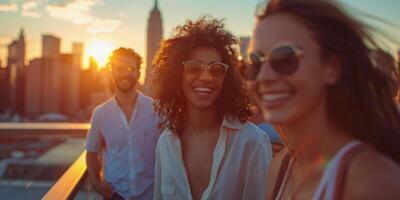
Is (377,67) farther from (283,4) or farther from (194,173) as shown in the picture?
(194,173)

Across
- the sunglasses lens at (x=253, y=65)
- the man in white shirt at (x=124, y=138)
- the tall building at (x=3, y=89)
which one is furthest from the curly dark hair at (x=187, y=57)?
the tall building at (x=3, y=89)

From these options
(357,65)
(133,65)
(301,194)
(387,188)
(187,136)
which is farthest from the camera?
(133,65)

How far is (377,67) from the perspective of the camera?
1132mm

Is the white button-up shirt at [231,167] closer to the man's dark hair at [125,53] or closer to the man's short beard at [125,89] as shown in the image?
the man's short beard at [125,89]

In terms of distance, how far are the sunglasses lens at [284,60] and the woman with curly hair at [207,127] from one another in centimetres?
125

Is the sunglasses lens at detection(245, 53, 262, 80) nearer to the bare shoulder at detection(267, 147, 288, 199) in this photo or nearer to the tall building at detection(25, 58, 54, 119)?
the bare shoulder at detection(267, 147, 288, 199)

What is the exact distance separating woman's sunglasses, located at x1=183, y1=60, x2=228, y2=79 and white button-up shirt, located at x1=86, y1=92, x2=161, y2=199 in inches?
47.8

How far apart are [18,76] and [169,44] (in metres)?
91.8

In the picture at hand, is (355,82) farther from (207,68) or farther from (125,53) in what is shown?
(125,53)

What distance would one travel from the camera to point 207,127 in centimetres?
256

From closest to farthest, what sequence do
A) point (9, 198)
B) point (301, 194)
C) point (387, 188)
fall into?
point (387, 188), point (301, 194), point (9, 198)

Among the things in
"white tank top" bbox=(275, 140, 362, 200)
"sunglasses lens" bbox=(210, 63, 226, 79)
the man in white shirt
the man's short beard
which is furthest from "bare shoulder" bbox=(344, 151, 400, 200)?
the man's short beard

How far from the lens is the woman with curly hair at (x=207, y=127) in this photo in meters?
2.31

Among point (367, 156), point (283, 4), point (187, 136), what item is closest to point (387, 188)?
point (367, 156)
